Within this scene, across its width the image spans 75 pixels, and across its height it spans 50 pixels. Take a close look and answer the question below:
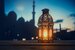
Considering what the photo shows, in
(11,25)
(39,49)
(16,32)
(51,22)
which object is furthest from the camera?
(11,25)

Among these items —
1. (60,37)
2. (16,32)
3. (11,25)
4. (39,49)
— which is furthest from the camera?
(11,25)

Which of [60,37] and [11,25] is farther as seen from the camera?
[11,25]

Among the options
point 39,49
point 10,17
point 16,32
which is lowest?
point 39,49

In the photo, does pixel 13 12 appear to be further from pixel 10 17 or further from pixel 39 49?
pixel 39 49

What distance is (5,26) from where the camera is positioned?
12023 mm

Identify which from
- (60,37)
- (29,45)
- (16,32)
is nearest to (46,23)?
(60,37)

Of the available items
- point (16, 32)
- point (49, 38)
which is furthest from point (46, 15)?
→ point (16, 32)

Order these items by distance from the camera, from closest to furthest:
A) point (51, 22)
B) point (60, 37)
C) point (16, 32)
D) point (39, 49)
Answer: point (39, 49) → point (51, 22) → point (60, 37) → point (16, 32)

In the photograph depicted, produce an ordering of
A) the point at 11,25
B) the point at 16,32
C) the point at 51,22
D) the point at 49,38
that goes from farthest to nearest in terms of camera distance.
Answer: the point at 11,25
the point at 16,32
the point at 51,22
the point at 49,38

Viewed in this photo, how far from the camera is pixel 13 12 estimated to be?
11055 millimetres

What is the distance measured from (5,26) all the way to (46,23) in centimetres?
428

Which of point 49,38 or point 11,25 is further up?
point 11,25

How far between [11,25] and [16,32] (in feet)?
4.13

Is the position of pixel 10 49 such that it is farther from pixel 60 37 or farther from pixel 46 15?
pixel 60 37
